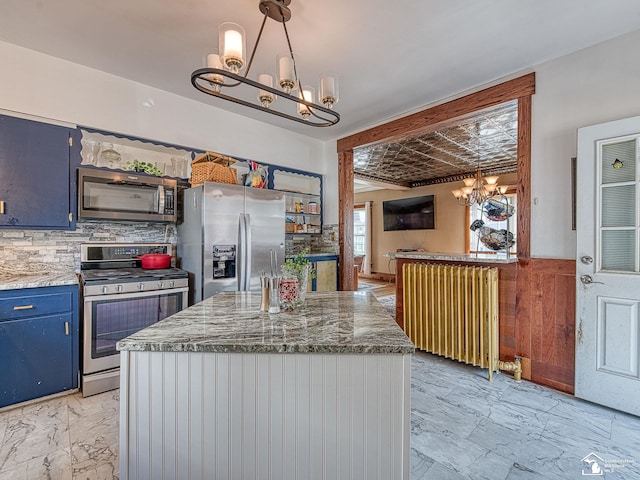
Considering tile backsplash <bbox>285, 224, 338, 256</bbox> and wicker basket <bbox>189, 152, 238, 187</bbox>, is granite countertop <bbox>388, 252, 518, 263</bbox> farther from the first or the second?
wicker basket <bbox>189, 152, 238, 187</bbox>

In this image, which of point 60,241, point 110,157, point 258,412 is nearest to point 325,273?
point 110,157

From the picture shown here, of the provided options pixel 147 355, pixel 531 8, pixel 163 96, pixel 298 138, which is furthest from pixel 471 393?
pixel 163 96

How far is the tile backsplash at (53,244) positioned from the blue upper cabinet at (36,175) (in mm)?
222

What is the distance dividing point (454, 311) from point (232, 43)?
276cm

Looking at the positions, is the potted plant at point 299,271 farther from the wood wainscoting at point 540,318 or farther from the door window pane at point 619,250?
the door window pane at point 619,250

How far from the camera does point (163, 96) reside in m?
3.20

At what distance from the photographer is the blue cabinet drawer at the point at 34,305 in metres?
2.17

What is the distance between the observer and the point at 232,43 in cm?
154

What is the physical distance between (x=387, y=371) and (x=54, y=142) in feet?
10.2

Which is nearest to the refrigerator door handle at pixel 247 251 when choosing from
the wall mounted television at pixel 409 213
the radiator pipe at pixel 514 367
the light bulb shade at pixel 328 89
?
the light bulb shade at pixel 328 89

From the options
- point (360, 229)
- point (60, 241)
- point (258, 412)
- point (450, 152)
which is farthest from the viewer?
point (360, 229)

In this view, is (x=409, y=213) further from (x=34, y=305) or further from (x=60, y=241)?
(x=34, y=305)

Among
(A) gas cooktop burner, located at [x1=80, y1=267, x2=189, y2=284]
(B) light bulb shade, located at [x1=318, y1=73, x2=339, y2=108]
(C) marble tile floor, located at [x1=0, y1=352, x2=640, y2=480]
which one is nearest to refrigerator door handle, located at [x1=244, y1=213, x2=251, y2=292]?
(A) gas cooktop burner, located at [x1=80, y1=267, x2=189, y2=284]

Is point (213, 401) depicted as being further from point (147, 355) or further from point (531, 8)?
point (531, 8)
